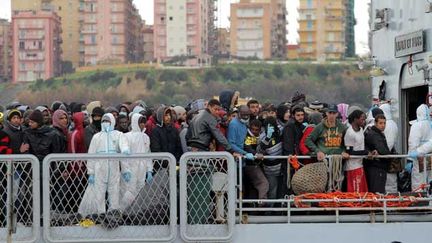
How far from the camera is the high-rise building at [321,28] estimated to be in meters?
132

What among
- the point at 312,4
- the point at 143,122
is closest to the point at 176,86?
the point at 312,4

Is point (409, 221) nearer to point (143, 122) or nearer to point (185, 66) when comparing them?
point (143, 122)

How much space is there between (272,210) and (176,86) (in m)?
101

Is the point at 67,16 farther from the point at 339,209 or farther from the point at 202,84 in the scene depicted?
the point at 339,209

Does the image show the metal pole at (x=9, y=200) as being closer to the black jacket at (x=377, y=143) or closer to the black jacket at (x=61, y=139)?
the black jacket at (x=61, y=139)

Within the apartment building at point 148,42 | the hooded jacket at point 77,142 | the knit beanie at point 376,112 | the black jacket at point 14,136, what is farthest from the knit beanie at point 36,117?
the apartment building at point 148,42

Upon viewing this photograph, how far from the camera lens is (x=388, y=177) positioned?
36.2 feet

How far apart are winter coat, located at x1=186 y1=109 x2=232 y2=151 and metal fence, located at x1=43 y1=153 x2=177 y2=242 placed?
1.86ft

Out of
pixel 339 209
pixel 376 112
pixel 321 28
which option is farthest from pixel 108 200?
pixel 321 28

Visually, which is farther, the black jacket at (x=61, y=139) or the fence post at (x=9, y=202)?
the black jacket at (x=61, y=139)

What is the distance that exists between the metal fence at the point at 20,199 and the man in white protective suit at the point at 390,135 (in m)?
3.34

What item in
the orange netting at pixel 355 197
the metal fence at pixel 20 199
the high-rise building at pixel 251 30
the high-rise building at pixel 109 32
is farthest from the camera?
the high-rise building at pixel 251 30

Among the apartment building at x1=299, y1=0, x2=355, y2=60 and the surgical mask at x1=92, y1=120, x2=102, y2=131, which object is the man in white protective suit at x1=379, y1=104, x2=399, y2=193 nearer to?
the surgical mask at x1=92, y1=120, x2=102, y2=131

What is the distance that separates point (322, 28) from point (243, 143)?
124684 millimetres
